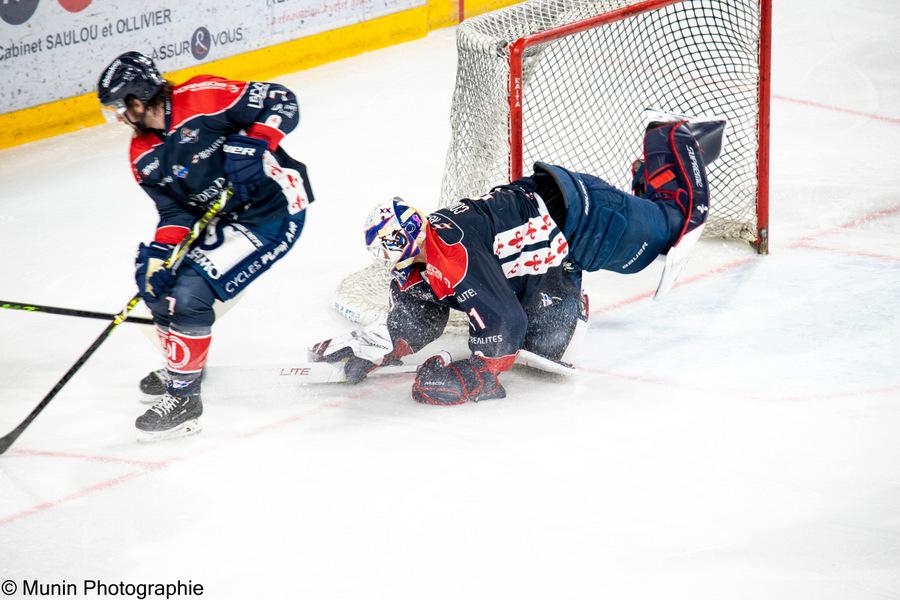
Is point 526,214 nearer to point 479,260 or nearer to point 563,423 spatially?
point 479,260

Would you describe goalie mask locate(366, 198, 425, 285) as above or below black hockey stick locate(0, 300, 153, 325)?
above

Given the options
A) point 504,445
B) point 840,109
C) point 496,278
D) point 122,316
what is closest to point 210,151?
point 122,316

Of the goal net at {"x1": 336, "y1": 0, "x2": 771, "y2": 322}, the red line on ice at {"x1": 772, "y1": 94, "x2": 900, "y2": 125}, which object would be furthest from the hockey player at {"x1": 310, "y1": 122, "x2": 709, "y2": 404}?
the red line on ice at {"x1": 772, "y1": 94, "x2": 900, "y2": 125}

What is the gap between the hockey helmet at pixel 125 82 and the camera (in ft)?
11.1

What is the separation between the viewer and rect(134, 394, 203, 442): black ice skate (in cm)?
356

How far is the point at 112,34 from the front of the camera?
635 cm

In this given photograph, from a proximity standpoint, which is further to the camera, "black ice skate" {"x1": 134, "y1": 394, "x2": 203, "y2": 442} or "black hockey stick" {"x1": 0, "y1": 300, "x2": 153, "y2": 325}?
"black hockey stick" {"x1": 0, "y1": 300, "x2": 153, "y2": 325}

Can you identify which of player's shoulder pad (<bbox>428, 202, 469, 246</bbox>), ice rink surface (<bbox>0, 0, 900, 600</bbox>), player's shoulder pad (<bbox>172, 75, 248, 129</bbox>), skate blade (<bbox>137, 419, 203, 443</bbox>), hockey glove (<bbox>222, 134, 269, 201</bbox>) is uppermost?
player's shoulder pad (<bbox>172, 75, 248, 129</bbox>)

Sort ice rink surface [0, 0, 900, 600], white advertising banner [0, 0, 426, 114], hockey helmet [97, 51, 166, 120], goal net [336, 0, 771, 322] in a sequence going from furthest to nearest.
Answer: white advertising banner [0, 0, 426, 114] < goal net [336, 0, 771, 322] < hockey helmet [97, 51, 166, 120] < ice rink surface [0, 0, 900, 600]

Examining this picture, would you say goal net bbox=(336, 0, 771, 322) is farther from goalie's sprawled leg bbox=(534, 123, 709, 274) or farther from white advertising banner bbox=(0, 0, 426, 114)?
white advertising banner bbox=(0, 0, 426, 114)

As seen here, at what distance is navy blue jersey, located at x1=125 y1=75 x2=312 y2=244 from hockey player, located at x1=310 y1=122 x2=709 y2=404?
0.33 m

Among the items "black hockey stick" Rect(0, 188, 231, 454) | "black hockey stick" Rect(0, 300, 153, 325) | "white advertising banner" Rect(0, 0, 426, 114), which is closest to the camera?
"black hockey stick" Rect(0, 188, 231, 454)

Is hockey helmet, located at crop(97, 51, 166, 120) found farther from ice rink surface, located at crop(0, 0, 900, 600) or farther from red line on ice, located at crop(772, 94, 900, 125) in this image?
red line on ice, located at crop(772, 94, 900, 125)

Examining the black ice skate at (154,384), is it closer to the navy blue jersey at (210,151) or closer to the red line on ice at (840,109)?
the navy blue jersey at (210,151)
